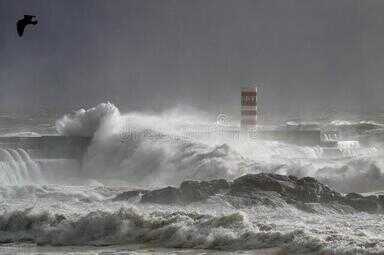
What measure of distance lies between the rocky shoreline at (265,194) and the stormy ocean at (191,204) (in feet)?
0.06

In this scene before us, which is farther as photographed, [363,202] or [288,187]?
[288,187]

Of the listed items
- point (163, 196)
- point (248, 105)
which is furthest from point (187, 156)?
point (163, 196)

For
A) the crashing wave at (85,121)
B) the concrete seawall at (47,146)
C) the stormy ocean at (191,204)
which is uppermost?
the crashing wave at (85,121)

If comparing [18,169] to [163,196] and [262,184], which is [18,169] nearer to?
[163,196]

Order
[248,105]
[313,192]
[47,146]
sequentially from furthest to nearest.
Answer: [47,146], [248,105], [313,192]

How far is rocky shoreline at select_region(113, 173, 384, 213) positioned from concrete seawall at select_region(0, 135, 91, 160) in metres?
7.06

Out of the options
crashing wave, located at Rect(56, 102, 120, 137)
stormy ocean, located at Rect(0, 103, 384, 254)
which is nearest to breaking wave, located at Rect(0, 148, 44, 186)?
stormy ocean, located at Rect(0, 103, 384, 254)

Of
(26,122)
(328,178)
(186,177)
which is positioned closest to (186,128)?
(186,177)

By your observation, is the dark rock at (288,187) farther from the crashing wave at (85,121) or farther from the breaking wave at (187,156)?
the crashing wave at (85,121)

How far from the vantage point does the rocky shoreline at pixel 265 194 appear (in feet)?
38.9

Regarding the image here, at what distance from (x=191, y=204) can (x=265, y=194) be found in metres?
1.21

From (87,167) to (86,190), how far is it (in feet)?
17.4

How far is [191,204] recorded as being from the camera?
40.1ft

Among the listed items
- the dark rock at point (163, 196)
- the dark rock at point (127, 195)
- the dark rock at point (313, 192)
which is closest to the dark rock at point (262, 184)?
the dark rock at point (313, 192)
